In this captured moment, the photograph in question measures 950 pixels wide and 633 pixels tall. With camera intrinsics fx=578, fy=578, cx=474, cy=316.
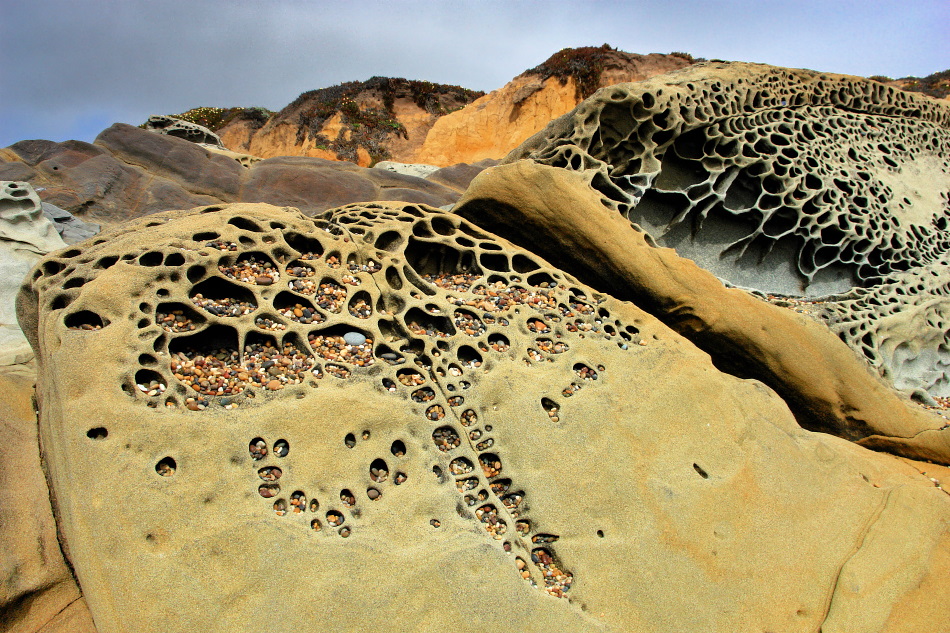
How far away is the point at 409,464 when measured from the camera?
2.61m

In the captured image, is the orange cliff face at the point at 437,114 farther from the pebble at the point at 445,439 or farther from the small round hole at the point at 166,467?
the small round hole at the point at 166,467

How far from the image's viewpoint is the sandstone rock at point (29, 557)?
84.4 inches

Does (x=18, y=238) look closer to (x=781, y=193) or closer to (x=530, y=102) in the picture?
(x=781, y=193)

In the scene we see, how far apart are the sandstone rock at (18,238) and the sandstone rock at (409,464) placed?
329 cm

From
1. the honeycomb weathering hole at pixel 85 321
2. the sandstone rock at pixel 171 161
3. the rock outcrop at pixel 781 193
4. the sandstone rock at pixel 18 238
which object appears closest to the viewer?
the honeycomb weathering hole at pixel 85 321

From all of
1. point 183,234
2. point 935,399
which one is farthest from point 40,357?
point 935,399

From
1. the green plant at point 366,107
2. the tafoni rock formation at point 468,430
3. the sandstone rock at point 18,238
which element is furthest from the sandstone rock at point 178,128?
the tafoni rock formation at point 468,430

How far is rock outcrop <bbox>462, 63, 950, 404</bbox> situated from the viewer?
16.2 feet

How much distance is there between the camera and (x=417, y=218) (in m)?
4.02

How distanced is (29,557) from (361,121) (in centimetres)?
1650

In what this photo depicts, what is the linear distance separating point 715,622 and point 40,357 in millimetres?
3252

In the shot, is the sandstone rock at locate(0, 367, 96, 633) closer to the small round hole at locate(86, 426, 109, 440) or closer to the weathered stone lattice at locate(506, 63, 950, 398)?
the small round hole at locate(86, 426, 109, 440)

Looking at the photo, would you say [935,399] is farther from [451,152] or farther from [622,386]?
[451,152]

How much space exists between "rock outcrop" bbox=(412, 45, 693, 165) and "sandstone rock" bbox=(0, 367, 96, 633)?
14.3m
